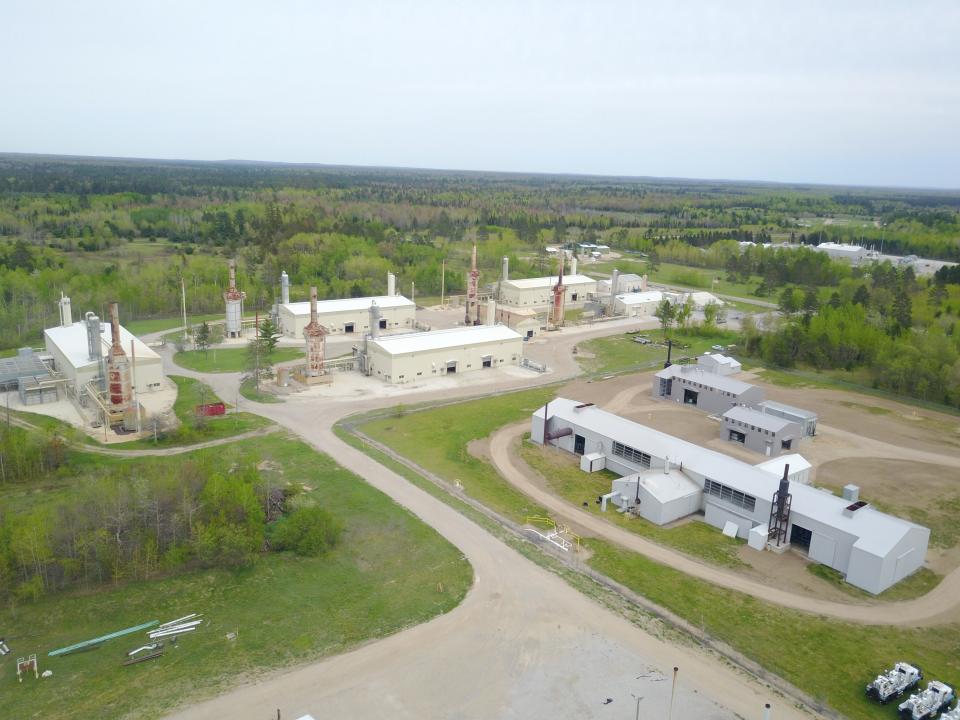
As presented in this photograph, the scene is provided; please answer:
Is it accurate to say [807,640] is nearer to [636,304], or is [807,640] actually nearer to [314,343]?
[314,343]

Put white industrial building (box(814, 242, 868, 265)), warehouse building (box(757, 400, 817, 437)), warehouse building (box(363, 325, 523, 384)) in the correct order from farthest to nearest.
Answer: white industrial building (box(814, 242, 868, 265)) < warehouse building (box(363, 325, 523, 384)) < warehouse building (box(757, 400, 817, 437))

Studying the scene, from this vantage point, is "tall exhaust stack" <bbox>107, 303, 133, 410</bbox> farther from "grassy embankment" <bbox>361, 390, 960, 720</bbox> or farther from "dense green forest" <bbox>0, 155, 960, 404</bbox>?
"grassy embankment" <bbox>361, 390, 960, 720</bbox>

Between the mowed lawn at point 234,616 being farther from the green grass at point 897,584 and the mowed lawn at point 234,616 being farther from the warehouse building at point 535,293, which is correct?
the warehouse building at point 535,293

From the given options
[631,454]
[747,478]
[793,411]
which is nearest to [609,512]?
[631,454]

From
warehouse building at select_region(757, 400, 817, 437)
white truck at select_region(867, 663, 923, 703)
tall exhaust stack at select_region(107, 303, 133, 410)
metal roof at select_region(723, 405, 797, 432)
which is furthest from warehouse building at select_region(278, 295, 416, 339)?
white truck at select_region(867, 663, 923, 703)

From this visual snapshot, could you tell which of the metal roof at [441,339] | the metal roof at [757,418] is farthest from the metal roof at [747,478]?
the metal roof at [441,339]

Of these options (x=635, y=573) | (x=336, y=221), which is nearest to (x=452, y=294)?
(x=336, y=221)
